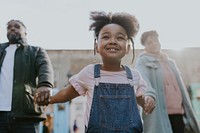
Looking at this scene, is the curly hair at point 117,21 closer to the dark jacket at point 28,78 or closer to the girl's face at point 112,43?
the girl's face at point 112,43

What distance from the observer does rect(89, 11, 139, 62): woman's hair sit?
254 centimetres

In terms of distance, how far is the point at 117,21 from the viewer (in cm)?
255

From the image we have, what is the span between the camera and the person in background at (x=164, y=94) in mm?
3639

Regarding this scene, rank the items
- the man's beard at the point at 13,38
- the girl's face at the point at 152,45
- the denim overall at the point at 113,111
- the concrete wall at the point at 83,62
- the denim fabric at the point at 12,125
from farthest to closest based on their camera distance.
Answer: the concrete wall at the point at 83,62
the girl's face at the point at 152,45
the man's beard at the point at 13,38
the denim fabric at the point at 12,125
the denim overall at the point at 113,111

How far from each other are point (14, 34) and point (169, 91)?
1615 millimetres

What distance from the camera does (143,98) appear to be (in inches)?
98.0

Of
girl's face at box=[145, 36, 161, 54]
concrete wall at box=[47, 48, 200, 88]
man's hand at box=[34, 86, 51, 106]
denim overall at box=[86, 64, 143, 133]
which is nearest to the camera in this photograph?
denim overall at box=[86, 64, 143, 133]

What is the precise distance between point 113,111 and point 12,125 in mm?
1201

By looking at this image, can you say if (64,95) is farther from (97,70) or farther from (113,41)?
(113,41)

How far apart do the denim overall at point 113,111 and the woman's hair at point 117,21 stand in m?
0.44

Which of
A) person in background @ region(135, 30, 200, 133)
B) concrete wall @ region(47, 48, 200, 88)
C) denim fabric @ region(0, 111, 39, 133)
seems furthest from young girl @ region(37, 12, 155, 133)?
concrete wall @ region(47, 48, 200, 88)

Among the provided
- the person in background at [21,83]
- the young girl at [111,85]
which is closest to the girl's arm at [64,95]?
the young girl at [111,85]

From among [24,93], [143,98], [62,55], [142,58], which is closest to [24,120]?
[24,93]

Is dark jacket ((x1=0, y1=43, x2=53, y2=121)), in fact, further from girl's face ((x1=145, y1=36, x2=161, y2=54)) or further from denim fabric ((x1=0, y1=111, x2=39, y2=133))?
girl's face ((x1=145, y1=36, x2=161, y2=54))
